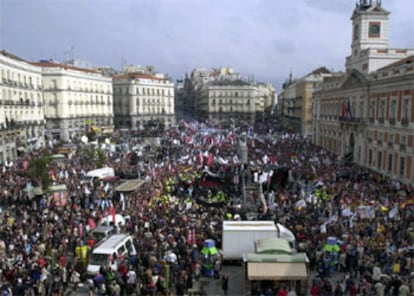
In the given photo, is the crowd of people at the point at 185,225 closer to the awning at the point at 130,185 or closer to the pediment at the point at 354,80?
the awning at the point at 130,185

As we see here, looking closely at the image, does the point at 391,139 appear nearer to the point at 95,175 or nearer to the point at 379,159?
the point at 379,159

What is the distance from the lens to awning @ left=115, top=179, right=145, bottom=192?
2733cm

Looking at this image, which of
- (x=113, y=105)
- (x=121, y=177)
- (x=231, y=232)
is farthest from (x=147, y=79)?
(x=231, y=232)

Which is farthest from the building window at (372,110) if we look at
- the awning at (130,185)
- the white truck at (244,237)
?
the white truck at (244,237)

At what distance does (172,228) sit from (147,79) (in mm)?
73083

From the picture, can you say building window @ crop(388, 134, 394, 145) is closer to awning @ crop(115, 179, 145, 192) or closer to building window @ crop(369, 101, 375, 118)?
building window @ crop(369, 101, 375, 118)

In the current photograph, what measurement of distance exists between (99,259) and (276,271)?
6468 mm

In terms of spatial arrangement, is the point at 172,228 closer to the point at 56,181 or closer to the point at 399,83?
the point at 56,181

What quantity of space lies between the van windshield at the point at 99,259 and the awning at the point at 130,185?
1132cm

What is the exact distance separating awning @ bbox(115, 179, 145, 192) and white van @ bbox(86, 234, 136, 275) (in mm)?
10271

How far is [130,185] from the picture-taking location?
1120 inches

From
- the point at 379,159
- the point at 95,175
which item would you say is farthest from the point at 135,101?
the point at 379,159

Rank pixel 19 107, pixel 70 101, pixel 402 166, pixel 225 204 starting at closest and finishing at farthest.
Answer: pixel 225 204 → pixel 402 166 → pixel 19 107 → pixel 70 101

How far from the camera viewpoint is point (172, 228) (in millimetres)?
19719
